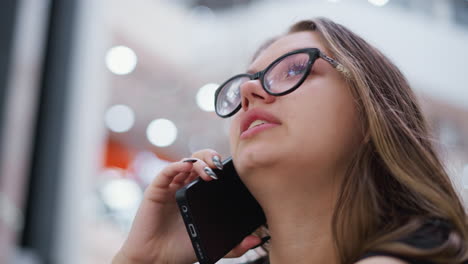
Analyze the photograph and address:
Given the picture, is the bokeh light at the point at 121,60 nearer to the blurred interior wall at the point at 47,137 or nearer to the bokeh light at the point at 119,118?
the bokeh light at the point at 119,118

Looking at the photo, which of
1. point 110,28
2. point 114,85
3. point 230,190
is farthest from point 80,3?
point 114,85

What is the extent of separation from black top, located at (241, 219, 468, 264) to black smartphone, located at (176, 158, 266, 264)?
0.41 metres

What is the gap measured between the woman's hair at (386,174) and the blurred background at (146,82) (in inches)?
47.7

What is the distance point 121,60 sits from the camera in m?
7.67

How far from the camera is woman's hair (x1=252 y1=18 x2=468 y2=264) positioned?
854mm

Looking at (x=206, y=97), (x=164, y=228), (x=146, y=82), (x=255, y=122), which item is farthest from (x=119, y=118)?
(x=255, y=122)

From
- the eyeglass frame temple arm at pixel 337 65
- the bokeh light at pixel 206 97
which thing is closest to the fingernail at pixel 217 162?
the eyeglass frame temple arm at pixel 337 65

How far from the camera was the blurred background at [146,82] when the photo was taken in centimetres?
188

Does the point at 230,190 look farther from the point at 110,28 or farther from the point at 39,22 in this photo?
the point at 110,28

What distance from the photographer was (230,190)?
117cm

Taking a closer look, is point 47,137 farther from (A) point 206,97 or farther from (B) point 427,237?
(A) point 206,97

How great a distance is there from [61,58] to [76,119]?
0.30 metres

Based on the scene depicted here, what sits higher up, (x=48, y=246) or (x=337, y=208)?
(x=337, y=208)

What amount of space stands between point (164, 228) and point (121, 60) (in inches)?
267
